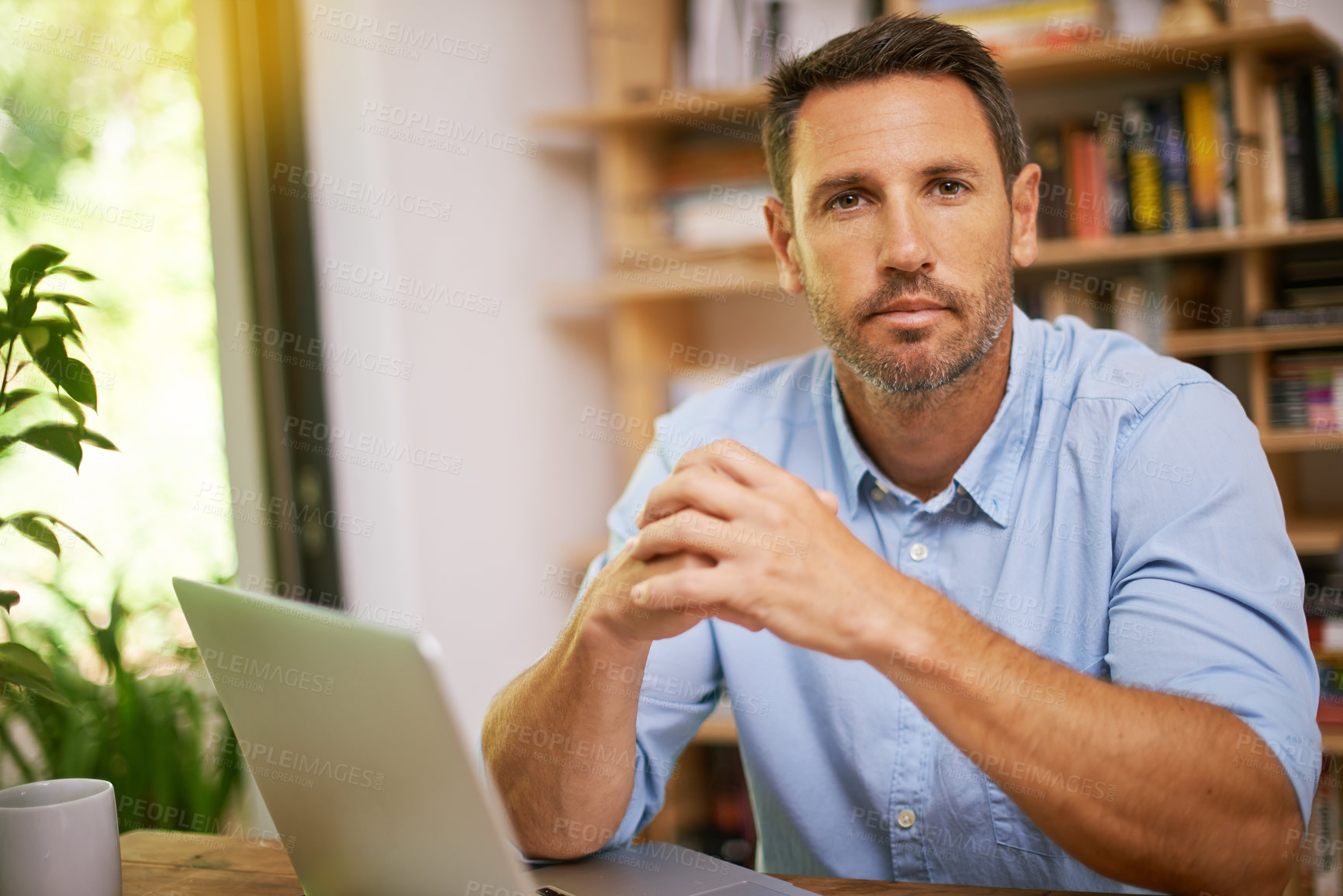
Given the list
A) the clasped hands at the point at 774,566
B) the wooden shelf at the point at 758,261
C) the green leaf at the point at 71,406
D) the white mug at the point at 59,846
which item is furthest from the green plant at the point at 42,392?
the wooden shelf at the point at 758,261

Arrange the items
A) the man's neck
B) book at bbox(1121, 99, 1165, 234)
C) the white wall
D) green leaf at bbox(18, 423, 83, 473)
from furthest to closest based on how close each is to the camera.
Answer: the white wall
book at bbox(1121, 99, 1165, 234)
the man's neck
green leaf at bbox(18, 423, 83, 473)

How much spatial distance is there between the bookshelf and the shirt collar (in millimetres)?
1122

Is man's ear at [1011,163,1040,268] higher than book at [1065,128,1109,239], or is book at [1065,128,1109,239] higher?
book at [1065,128,1109,239]

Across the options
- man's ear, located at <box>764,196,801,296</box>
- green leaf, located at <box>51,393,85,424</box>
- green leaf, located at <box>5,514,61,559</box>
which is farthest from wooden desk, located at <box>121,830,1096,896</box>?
man's ear, located at <box>764,196,801,296</box>

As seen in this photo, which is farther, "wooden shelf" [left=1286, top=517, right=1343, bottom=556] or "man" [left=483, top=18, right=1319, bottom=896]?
"wooden shelf" [left=1286, top=517, right=1343, bottom=556]

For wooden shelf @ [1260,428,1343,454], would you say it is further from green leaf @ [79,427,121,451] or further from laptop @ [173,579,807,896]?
green leaf @ [79,427,121,451]

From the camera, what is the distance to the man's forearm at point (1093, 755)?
2.88 ft

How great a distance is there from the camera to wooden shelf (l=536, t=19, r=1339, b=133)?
2150mm

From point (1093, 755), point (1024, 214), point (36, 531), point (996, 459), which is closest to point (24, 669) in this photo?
point (36, 531)

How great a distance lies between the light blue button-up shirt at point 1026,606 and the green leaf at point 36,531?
0.61m

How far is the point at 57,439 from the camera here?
96 centimetres

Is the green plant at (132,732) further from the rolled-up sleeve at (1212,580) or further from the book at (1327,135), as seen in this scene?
the book at (1327,135)

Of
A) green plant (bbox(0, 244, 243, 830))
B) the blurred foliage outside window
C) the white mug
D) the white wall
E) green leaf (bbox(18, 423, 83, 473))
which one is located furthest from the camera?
the white wall

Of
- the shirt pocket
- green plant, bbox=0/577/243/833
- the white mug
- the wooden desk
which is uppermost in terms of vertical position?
the white mug
